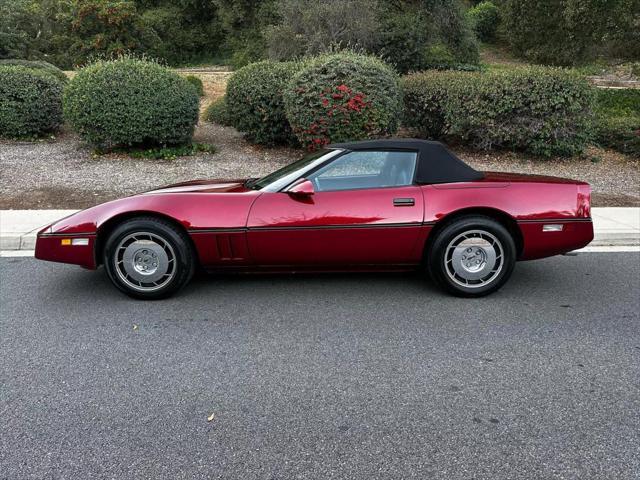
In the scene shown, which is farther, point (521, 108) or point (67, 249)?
point (521, 108)

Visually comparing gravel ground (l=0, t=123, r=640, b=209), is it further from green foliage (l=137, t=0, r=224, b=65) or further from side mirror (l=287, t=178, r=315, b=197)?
green foliage (l=137, t=0, r=224, b=65)

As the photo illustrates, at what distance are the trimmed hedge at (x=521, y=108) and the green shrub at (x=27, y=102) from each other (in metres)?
7.85

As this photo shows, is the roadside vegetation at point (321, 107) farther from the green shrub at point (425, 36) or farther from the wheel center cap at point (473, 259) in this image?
the green shrub at point (425, 36)

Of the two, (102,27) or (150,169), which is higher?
(102,27)

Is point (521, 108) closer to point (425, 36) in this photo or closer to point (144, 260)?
point (144, 260)

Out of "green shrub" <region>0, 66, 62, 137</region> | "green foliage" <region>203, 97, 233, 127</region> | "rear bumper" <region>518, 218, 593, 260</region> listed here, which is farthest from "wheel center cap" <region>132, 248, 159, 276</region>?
"green foliage" <region>203, 97, 233, 127</region>

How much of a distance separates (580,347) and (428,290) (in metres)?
1.41

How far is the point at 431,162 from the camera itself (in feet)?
15.9

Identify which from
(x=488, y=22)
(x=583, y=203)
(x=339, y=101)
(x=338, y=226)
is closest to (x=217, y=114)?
(x=339, y=101)

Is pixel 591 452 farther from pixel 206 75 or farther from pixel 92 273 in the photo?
pixel 206 75

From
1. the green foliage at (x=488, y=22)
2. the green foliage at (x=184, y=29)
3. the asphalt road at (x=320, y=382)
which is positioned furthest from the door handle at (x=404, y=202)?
the green foliage at (x=488, y=22)

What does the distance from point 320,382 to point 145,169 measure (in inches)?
311

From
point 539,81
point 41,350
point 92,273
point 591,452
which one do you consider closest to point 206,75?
point 539,81

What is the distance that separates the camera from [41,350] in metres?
3.77
